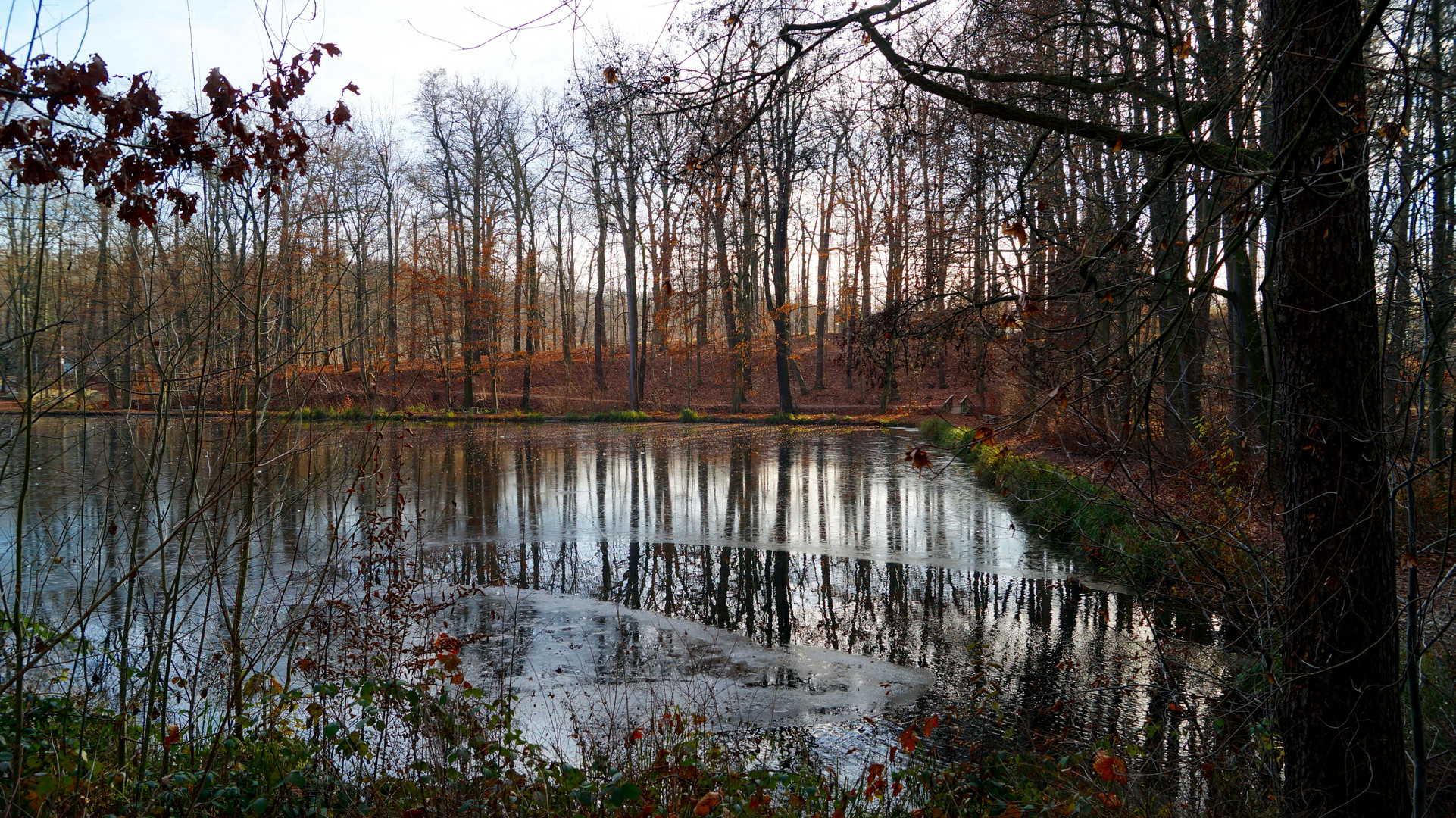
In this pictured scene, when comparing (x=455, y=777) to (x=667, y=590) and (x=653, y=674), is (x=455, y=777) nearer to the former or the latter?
(x=653, y=674)

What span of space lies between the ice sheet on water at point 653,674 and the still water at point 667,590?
3 centimetres

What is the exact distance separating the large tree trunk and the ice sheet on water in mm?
2762

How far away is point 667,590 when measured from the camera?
29.6ft

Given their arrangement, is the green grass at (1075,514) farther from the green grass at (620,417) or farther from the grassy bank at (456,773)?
the green grass at (620,417)

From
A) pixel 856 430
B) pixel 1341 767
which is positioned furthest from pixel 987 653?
pixel 856 430

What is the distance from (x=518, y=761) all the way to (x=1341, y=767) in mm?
4323

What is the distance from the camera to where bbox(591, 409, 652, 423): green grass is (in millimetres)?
30359

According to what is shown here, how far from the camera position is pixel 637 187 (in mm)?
30781

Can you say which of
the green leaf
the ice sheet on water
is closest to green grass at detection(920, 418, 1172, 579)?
the ice sheet on water

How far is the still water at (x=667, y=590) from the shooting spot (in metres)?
5.35

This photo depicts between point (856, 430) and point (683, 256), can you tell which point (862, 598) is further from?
point (683, 256)

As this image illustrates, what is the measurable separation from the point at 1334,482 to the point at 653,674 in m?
4.55

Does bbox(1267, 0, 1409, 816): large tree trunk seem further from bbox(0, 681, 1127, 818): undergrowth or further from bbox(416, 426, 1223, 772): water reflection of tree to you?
bbox(416, 426, 1223, 772): water reflection of tree

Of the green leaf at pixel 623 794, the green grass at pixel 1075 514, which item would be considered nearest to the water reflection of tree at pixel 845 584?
the green grass at pixel 1075 514
